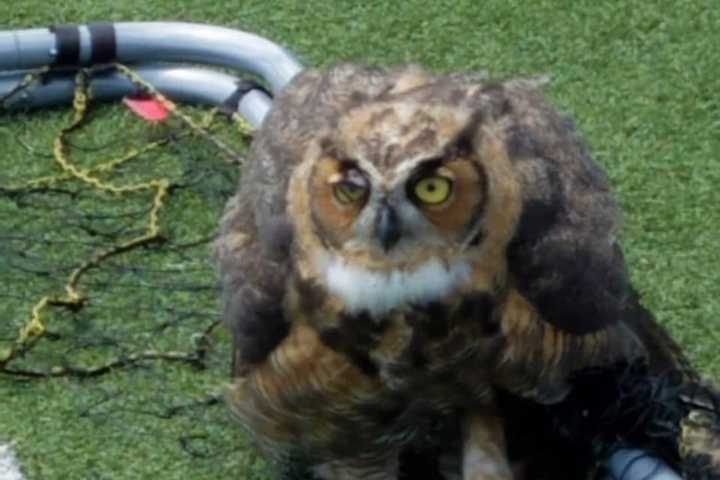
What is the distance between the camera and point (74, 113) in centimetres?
473

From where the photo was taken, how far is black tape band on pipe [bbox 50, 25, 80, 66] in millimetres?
4680

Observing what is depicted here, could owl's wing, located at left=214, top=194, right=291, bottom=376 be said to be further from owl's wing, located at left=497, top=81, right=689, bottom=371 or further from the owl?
owl's wing, located at left=497, top=81, right=689, bottom=371

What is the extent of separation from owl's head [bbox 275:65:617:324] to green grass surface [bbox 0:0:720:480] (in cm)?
71

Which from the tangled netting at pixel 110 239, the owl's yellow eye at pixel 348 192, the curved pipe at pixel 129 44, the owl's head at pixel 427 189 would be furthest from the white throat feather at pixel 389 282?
the curved pipe at pixel 129 44

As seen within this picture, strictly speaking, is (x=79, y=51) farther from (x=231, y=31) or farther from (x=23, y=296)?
(x=23, y=296)

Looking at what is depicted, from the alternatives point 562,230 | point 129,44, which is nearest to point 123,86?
point 129,44

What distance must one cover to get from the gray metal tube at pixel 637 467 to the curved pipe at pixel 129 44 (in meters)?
1.49

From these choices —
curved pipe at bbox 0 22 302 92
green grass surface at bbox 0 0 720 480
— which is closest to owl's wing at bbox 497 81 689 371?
green grass surface at bbox 0 0 720 480

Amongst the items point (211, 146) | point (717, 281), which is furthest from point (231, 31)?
point (717, 281)

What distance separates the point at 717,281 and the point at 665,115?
592 millimetres

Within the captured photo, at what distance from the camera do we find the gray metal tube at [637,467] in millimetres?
3404

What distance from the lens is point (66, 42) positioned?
469cm

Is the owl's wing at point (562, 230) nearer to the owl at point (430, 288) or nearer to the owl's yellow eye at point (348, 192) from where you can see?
the owl at point (430, 288)

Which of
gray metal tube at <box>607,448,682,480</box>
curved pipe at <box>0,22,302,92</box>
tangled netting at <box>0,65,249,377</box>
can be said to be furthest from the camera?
curved pipe at <box>0,22,302,92</box>
